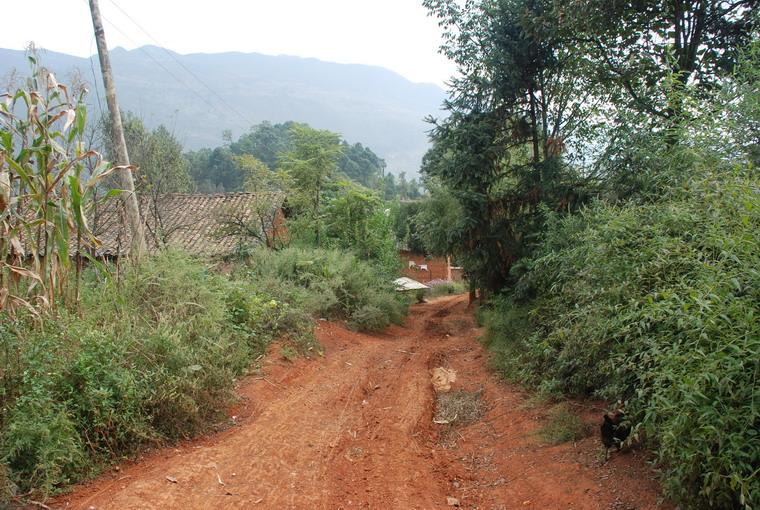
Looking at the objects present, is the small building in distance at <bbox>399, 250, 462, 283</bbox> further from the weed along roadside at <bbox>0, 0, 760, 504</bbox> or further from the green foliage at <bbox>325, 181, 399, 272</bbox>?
the weed along roadside at <bbox>0, 0, 760, 504</bbox>

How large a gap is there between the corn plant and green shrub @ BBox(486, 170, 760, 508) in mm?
4962

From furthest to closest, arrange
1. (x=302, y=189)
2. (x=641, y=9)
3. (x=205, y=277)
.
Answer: (x=302, y=189) < (x=641, y=9) < (x=205, y=277)

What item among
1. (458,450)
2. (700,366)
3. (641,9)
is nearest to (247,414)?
(458,450)

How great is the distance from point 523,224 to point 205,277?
7630 mm

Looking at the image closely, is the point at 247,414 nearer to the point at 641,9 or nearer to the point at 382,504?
the point at 382,504

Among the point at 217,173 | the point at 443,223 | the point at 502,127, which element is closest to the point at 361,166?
the point at 217,173

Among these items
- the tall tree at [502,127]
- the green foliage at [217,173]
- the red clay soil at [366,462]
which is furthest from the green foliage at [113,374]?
the green foliage at [217,173]

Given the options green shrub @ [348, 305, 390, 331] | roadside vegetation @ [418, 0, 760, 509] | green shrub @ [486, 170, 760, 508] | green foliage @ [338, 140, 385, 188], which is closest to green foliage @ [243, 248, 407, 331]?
green shrub @ [348, 305, 390, 331]

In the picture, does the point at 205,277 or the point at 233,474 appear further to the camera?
the point at 205,277

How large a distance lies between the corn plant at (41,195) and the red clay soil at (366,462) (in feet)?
6.53

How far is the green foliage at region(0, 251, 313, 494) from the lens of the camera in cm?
439

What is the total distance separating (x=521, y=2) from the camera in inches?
485

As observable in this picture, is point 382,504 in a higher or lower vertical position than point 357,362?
higher

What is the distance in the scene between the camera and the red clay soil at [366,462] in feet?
14.4
